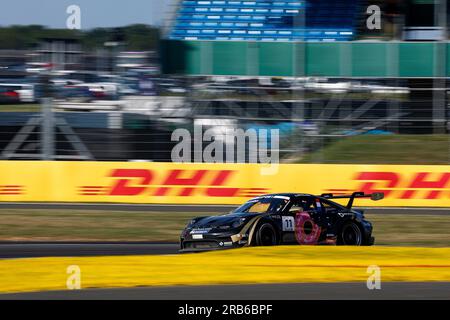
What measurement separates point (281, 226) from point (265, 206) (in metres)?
0.41

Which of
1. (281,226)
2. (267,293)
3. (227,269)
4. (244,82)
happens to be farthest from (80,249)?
(244,82)

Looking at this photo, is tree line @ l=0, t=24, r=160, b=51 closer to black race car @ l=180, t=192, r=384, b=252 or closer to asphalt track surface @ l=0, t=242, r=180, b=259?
asphalt track surface @ l=0, t=242, r=180, b=259

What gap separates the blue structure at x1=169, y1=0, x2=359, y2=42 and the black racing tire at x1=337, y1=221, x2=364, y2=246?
14.7m

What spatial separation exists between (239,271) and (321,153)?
1538 cm

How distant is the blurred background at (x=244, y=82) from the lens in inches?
936

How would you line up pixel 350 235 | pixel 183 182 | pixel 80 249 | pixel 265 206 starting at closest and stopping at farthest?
pixel 265 206 → pixel 350 235 → pixel 80 249 → pixel 183 182

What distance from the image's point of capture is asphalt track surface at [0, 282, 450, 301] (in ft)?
24.4

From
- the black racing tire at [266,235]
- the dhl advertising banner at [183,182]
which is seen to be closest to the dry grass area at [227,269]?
the black racing tire at [266,235]

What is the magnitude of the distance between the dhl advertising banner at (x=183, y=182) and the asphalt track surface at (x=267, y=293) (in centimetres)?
1157

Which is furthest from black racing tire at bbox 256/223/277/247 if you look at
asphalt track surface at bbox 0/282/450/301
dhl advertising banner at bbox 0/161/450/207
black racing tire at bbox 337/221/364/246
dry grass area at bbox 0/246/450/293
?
dhl advertising banner at bbox 0/161/450/207

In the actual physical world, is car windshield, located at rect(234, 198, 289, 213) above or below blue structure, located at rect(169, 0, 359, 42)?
below

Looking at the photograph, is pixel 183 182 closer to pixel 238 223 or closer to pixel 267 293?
pixel 238 223

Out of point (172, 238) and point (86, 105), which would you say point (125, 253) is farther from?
point (86, 105)

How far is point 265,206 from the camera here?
39.7 ft
